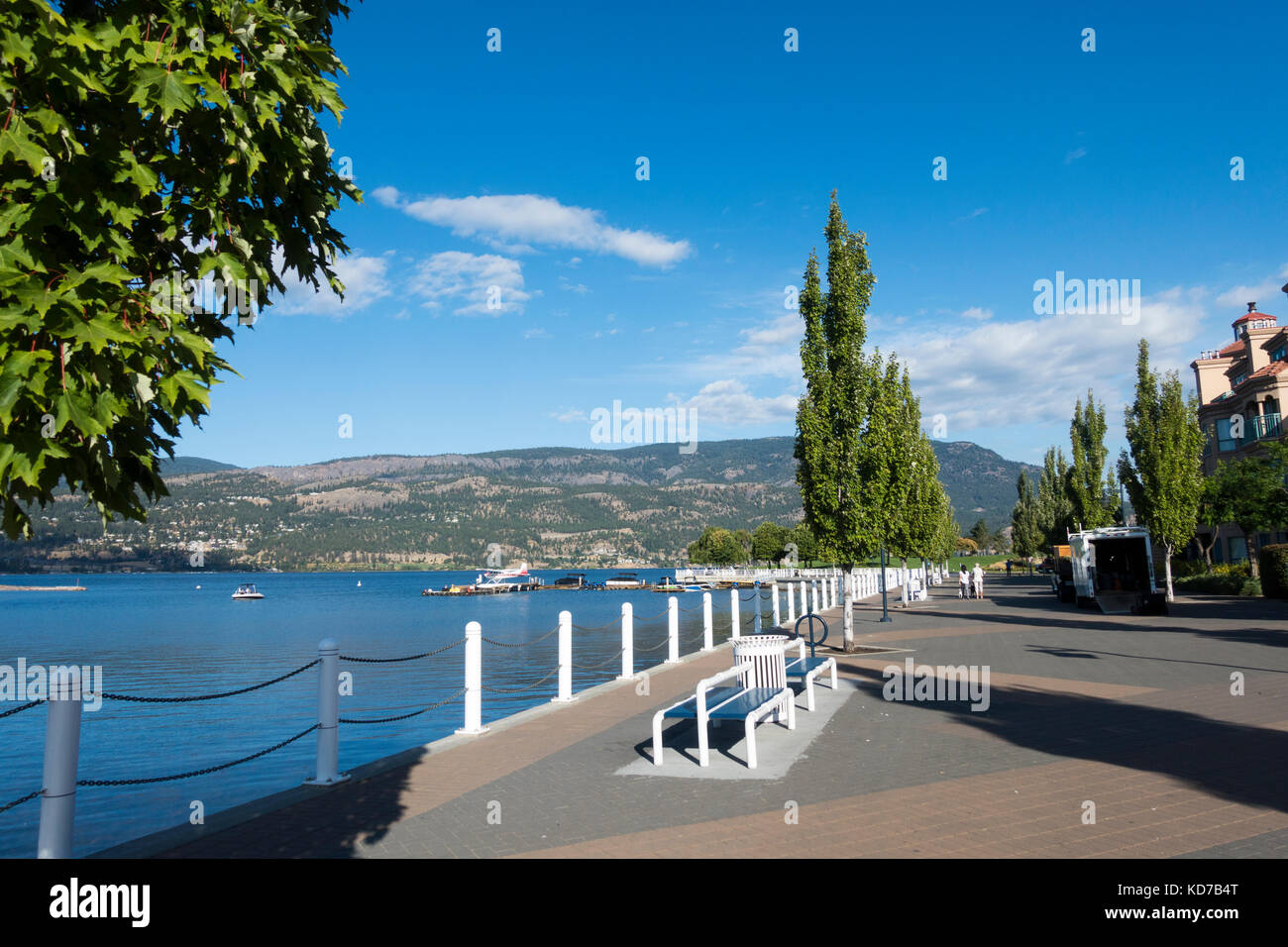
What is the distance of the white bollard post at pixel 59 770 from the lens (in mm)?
4863

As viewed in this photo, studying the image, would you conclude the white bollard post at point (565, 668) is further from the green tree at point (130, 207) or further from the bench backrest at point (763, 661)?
the green tree at point (130, 207)

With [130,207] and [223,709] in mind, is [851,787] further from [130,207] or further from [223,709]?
[223,709]

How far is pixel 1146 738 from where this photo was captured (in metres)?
8.90

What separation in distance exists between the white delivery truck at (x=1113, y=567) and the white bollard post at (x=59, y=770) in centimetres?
3003

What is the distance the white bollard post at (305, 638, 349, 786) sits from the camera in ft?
25.3

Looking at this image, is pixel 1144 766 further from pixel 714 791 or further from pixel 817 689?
pixel 817 689

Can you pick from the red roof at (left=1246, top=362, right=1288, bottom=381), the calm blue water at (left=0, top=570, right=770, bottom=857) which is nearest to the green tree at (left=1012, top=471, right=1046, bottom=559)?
the red roof at (left=1246, top=362, right=1288, bottom=381)

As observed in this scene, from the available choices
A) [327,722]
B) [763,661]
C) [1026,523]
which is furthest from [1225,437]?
[327,722]

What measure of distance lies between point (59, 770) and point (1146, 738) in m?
9.83

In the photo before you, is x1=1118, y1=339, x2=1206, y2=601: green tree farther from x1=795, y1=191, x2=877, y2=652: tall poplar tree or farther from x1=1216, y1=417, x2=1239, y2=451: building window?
x1=795, y1=191, x2=877, y2=652: tall poplar tree

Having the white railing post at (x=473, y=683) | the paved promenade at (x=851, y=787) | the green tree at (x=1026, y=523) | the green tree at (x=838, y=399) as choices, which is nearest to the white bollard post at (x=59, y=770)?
the paved promenade at (x=851, y=787)

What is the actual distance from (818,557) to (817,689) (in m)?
5.96
